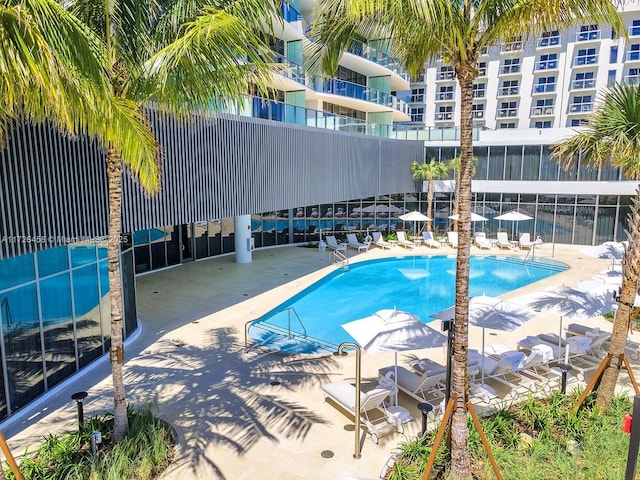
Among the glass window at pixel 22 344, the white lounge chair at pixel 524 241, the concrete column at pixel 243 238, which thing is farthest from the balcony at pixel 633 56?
the glass window at pixel 22 344

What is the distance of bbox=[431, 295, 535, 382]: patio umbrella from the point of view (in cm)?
916

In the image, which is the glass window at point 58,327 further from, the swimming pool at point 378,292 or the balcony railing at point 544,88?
the balcony railing at point 544,88

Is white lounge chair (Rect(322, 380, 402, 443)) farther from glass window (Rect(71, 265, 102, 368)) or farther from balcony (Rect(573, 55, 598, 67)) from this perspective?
balcony (Rect(573, 55, 598, 67))

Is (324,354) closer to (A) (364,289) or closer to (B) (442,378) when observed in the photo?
(B) (442,378)

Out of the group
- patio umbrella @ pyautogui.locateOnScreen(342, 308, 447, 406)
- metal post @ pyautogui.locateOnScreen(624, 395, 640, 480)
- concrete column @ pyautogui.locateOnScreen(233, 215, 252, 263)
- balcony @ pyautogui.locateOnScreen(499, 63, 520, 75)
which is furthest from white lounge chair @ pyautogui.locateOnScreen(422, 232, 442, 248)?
balcony @ pyautogui.locateOnScreen(499, 63, 520, 75)

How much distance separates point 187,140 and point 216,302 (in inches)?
233

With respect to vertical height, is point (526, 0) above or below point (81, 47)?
above

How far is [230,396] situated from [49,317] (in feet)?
13.2

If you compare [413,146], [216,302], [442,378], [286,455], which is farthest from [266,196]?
[413,146]

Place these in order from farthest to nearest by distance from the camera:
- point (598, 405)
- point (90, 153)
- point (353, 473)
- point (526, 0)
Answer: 1. point (90, 153)
2. point (598, 405)
3. point (353, 473)
4. point (526, 0)

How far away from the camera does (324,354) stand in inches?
440

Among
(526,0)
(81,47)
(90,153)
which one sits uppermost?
(526,0)

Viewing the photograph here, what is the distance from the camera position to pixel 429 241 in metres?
26.3

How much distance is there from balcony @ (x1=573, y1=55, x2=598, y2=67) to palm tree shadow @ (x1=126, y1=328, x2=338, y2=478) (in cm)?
4501
